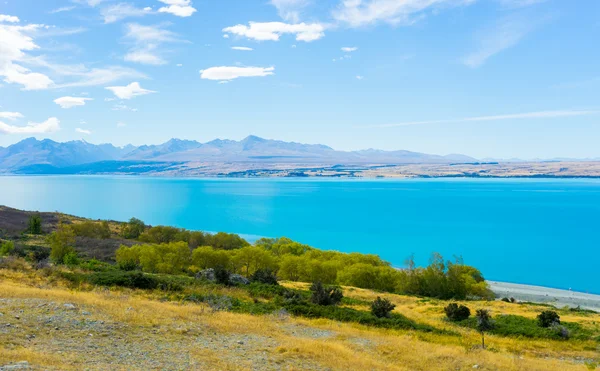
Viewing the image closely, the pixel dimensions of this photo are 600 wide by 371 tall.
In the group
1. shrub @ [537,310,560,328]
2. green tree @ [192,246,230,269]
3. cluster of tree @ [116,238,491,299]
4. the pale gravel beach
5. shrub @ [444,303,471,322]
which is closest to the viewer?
shrub @ [537,310,560,328]

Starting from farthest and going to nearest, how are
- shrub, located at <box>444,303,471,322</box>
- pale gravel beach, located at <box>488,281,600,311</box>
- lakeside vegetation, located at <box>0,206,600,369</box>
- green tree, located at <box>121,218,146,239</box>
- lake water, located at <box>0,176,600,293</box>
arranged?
1. lake water, located at <box>0,176,600,293</box>
2. green tree, located at <box>121,218,146,239</box>
3. pale gravel beach, located at <box>488,281,600,311</box>
4. shrub, located at <box>444,303,471,322</box>
5. lakeside vegetation, located at <box>0,206,600,369</box>

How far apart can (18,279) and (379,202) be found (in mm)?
172106

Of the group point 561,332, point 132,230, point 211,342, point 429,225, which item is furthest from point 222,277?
point 429,225

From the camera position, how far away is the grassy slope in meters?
12.2

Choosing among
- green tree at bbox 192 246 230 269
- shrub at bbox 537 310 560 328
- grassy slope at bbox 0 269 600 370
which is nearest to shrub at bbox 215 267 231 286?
grassy slope at bbox 0 269 600 370

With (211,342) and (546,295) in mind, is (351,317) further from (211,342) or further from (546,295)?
(546,295)

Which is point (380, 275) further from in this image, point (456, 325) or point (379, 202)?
point (379, 202)

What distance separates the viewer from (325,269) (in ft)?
164

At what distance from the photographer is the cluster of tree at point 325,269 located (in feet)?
148

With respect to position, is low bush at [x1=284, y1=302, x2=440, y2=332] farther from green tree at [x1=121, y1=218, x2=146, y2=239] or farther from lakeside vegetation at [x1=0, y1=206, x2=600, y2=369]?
green tree at [x1=121, y1=218, x2=146, y2=239]

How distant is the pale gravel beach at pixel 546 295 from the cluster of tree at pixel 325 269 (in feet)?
24.3

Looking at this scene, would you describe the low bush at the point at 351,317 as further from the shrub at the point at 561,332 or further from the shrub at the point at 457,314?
the shrub at the point at 561,332

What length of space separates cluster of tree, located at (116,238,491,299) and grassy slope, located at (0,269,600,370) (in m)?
23.8

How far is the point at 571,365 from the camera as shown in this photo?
1652 centimetres
